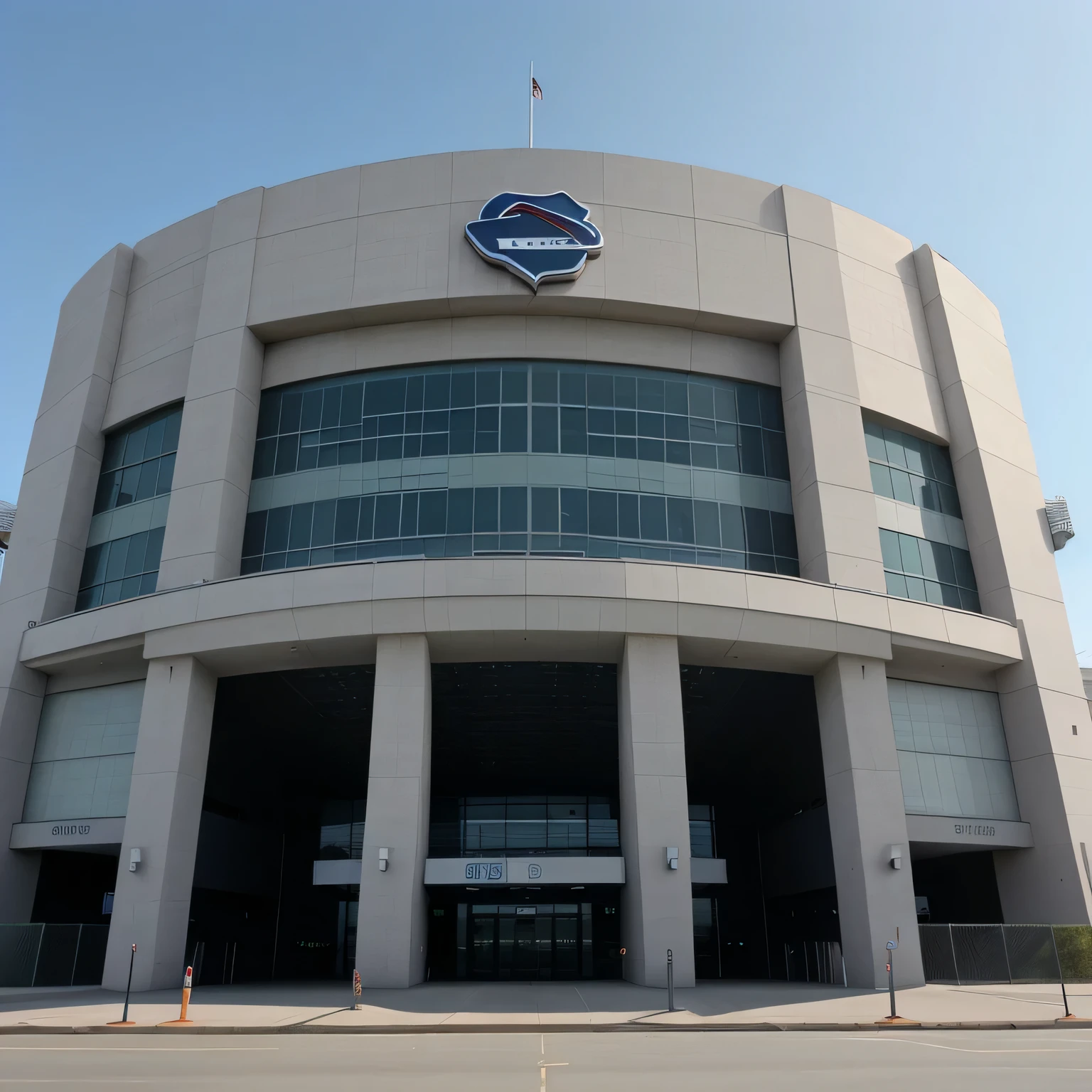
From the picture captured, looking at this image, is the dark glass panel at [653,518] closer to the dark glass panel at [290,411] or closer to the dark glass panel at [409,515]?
the dark glass panel at [409,515]

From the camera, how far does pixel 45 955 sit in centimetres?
3070

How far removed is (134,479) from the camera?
124ft

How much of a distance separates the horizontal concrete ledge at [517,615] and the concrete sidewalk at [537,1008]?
10.1 metres

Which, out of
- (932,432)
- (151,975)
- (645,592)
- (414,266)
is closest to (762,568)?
(645,592)

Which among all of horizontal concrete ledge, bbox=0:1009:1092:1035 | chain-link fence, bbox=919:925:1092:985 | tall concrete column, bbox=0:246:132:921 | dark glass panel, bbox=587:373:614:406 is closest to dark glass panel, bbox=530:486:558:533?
dark glass panel, bbox=587:373:614:406

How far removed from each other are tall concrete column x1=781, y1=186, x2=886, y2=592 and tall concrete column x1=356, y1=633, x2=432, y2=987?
14213 millimetres

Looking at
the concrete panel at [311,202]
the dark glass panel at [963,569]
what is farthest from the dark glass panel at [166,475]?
the dark glass panel at [963,569]

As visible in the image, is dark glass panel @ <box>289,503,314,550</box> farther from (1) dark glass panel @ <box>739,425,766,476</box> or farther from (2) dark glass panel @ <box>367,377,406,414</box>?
(1) dark glass panel @ <box>739,425,766,476</box>

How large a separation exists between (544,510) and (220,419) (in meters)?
12.4

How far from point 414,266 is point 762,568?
651 inches

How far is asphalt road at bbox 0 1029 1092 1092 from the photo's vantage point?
11625mm

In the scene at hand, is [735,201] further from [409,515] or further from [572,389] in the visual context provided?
[409,515]

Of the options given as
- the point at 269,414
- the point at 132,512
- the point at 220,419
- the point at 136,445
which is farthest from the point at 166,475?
the point at 269,414

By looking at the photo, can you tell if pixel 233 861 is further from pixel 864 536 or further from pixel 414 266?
pixel 864 536
